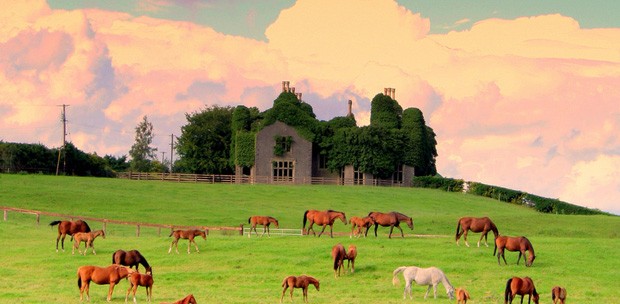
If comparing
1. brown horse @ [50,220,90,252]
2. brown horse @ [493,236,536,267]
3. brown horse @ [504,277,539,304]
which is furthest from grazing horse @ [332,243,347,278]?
brown horse @ [50,220,90,252]

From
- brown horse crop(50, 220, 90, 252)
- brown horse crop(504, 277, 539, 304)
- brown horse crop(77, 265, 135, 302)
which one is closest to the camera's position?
brown horse crop(77, 265, 135, 302)

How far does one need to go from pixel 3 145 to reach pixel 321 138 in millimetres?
33536

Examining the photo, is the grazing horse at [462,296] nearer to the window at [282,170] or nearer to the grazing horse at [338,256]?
the grazing horse at [338,256]

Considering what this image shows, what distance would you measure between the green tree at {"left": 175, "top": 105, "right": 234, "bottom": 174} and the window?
8187 mm

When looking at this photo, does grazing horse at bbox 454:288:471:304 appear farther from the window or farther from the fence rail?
the window

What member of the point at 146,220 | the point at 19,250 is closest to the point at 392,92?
the point at 146,220

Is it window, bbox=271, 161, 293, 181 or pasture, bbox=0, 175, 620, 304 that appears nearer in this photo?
pasture, bbox=0, 175, 620, 304

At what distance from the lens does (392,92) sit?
115750 mm

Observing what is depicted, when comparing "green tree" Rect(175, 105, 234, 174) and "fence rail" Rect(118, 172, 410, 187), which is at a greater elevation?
"green tree" Rect(175, 105, 234, 174)

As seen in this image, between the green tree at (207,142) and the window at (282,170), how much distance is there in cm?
819

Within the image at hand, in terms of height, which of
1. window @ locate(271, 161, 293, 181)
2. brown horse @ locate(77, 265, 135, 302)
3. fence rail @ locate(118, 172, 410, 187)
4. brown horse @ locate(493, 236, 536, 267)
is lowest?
brown horse @ locate(77, 265, 135, 302)

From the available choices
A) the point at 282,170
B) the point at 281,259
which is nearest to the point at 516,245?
the point at 281,259

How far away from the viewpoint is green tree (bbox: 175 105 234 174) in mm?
112750

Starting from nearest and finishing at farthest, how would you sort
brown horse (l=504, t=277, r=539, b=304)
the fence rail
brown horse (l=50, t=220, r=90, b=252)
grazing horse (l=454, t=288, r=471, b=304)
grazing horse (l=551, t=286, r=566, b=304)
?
grazing horse (l=454, t=288, r=471, b=304), grazing horse (l=551, t=286, r=566, b=304), brown horse (l=504, t=277, r=539, b=304), brown horse (l=50, t=220, r=90, b=252), the fence rail
